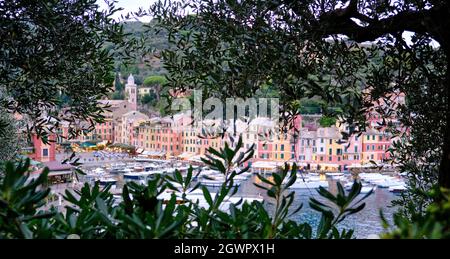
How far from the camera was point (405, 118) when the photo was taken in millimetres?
3092

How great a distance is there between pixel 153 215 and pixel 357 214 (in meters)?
1.42

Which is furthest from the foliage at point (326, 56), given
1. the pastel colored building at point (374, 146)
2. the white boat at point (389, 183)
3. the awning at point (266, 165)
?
the white boat at point (389, 183)

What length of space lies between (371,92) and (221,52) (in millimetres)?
823

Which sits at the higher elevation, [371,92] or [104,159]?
[371,92]

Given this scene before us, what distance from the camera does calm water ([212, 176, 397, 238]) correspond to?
6.17ft

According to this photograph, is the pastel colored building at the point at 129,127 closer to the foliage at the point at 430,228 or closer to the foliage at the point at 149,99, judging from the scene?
the foliage at the point at 149,99

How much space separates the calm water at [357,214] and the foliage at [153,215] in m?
0.34

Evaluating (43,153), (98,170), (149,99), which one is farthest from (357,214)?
(43,153)

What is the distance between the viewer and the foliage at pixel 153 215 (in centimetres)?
101

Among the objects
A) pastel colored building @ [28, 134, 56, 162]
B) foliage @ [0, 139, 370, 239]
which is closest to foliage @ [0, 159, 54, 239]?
foliage @ [0, 139, 370, 239]

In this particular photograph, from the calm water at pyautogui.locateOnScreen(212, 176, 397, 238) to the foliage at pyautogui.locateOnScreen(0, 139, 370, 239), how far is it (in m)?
0.34
